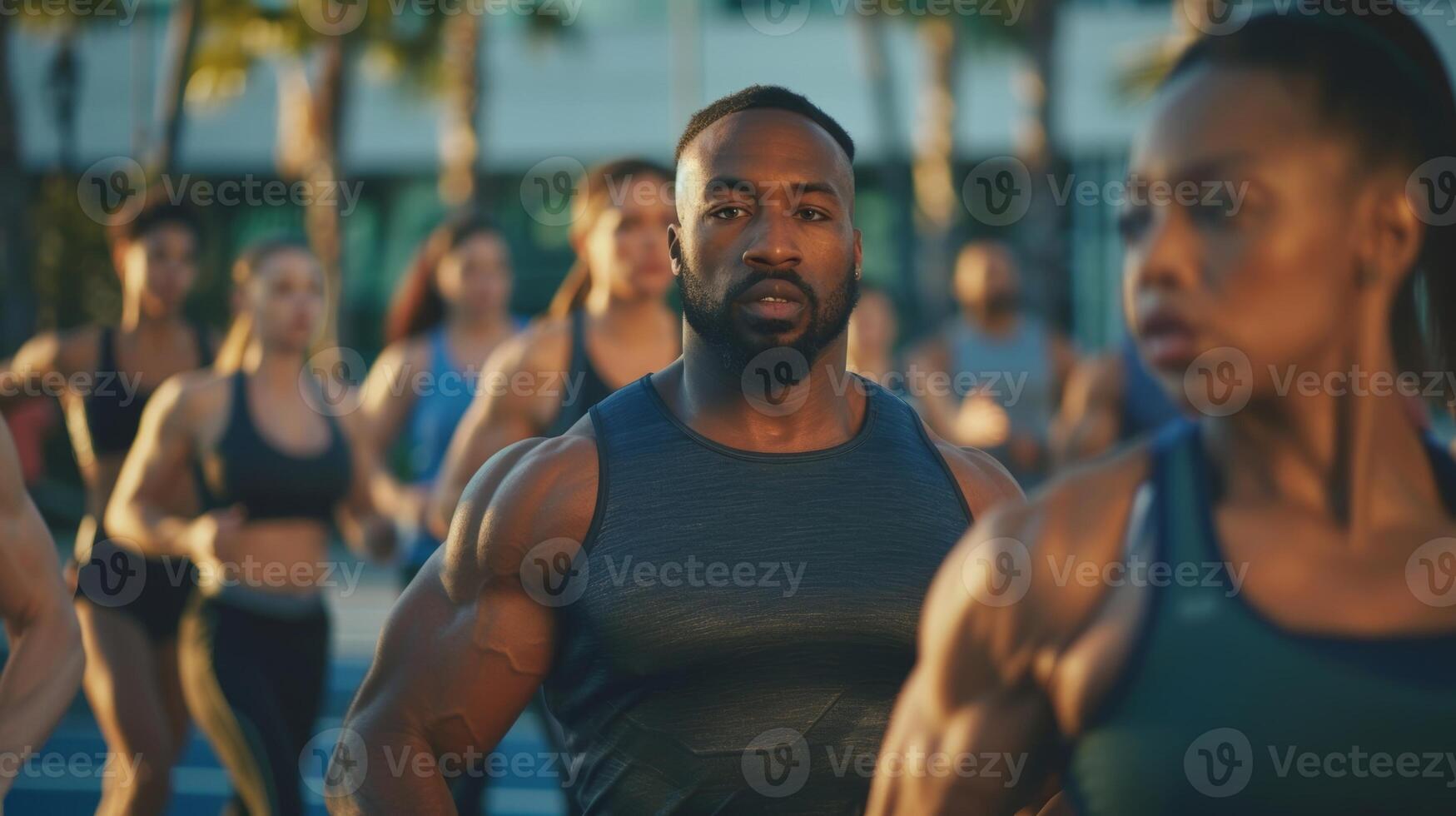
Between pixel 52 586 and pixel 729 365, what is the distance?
4.21 feet

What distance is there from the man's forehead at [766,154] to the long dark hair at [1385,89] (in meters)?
1.35

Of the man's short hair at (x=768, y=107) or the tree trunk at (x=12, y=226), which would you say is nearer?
the man's short hair at (x=768, y=107)

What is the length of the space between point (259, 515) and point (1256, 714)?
16.8 feet

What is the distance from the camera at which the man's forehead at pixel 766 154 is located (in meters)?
3.46

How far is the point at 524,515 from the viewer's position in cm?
332

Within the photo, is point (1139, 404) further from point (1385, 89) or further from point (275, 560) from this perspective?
point (1385, 89)

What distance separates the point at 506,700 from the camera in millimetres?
3344

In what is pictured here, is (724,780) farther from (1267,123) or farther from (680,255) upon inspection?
(1267,123)

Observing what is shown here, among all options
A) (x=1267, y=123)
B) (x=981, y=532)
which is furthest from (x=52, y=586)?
(x=1267, y=123)

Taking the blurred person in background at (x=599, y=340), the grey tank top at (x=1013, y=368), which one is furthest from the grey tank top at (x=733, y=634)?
the grey tank top at (x=1013, y=368)
